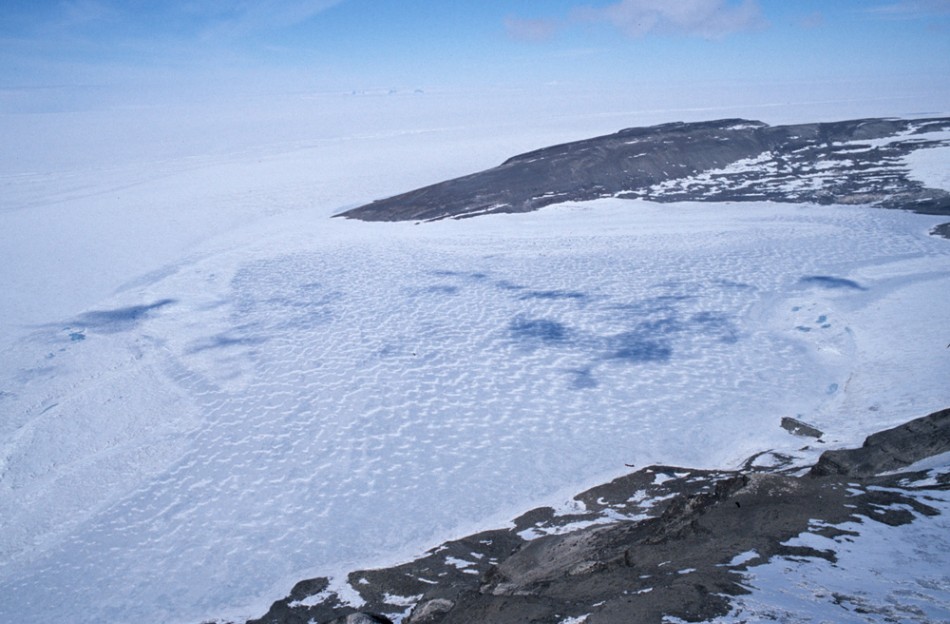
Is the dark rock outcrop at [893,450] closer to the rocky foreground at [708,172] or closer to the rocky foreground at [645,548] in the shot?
the rocky foreground at [645,548]

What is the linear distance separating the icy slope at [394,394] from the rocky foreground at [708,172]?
12.4ft

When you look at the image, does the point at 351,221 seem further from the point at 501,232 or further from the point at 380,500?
Result: the point at 380,500

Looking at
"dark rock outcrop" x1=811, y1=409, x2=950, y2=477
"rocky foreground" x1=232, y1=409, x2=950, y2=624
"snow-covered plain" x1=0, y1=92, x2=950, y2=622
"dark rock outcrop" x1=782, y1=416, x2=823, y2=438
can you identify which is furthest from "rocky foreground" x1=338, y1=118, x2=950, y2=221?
"rocky foreground" x1=232, y1=409, x2=950, y2=624

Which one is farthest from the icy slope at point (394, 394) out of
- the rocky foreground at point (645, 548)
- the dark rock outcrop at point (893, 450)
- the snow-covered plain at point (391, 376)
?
the dark rock outcrop at point (893, 450)

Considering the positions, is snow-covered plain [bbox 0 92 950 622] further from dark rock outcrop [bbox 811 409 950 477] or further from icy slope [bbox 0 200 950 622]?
dark rock outcrop [bbox 811 409 950 477]

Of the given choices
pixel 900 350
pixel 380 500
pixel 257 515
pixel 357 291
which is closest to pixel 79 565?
pixel 257 515

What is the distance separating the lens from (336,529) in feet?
17.1

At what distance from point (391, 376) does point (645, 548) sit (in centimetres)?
442

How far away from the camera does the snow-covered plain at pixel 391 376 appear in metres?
5.20

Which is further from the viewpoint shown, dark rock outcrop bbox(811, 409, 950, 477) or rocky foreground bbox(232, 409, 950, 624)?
dark rock outcrop bbox(811, 409, 950, 477)

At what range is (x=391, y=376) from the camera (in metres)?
7.69

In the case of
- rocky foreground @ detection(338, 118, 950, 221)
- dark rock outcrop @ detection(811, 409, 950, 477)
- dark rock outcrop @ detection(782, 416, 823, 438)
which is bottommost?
dark rock outcrop @ detection(782, 416, 823, 438)

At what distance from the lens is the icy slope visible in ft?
16.8

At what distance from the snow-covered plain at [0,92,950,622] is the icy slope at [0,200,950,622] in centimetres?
3
